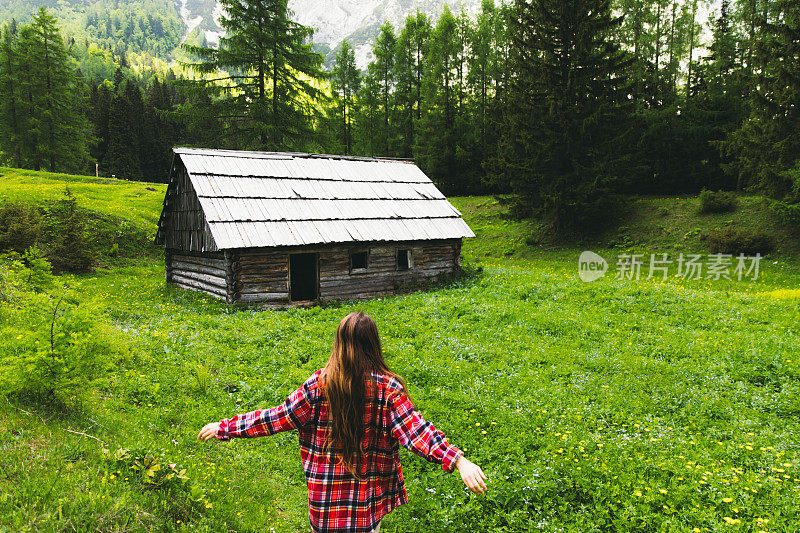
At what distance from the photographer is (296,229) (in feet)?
53.5

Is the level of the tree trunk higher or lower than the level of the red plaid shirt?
higher

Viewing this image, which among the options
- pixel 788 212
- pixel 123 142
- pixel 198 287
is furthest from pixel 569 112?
pixel 123 142

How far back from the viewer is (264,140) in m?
27.3

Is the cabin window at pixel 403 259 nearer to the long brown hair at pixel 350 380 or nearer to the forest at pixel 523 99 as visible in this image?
the forest at pixel 523 99

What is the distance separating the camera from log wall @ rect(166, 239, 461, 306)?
50.6 ft

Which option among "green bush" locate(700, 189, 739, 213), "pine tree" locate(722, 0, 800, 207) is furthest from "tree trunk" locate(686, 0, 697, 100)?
"green bush" locate(700, 189, 739, 213)

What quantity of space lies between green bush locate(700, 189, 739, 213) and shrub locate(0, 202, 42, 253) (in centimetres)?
3514

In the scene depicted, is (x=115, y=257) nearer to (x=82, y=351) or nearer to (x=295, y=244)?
(x=295, y=244)

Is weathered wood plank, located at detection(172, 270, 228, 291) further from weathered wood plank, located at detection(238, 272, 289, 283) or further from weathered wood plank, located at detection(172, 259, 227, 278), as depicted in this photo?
weathered wood plank, located at detection(238, 272, 289, 283)

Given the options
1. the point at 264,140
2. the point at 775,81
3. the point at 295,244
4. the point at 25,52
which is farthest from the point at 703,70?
the point at 25,52

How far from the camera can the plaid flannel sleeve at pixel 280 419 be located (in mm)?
3074

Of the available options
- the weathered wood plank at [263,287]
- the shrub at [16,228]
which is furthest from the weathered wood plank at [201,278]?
the shrub at [16,228]

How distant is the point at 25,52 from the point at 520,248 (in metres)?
51.9

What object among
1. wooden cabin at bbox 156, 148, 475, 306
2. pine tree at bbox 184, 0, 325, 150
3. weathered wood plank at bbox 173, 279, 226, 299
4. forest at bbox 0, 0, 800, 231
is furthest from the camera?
pine tree at bbox 184, 0, 325, 150
